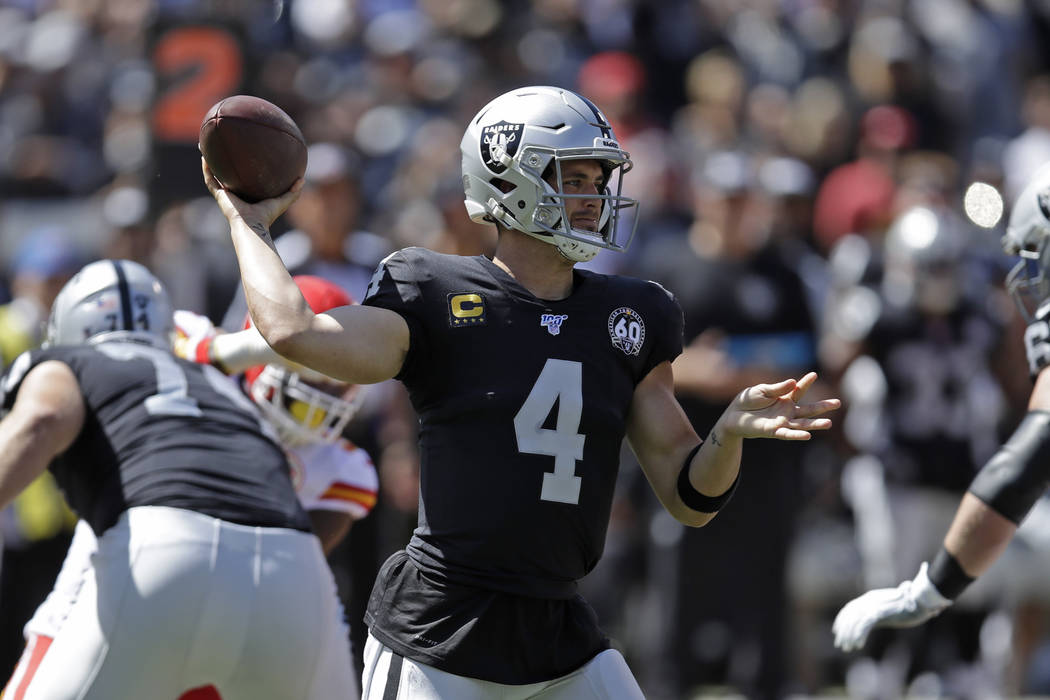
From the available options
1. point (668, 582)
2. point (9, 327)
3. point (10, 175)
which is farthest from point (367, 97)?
point (668, 582)

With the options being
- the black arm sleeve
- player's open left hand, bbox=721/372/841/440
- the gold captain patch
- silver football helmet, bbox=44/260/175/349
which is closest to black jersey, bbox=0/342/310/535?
silver football helmet, bbox=44/260/175/349

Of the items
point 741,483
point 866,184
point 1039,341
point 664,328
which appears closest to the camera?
point 664,328

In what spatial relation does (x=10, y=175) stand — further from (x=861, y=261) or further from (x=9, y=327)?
(x=861, y=261)

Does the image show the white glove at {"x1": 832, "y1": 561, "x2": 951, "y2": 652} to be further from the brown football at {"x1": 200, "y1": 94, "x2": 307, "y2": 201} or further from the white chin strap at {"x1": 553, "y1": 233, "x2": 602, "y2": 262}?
the brown football at {"x1": 200, "y1": 94, "x2": 307, "y2": 201}

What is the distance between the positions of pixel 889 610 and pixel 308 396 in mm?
1855

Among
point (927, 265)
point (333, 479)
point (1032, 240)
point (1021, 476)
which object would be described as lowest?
point (333, 479)

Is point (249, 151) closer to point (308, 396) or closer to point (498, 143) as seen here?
point (498, 143)

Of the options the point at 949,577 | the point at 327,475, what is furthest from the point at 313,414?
the point at 949,577

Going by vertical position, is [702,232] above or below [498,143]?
below

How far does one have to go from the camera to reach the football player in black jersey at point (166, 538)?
13.1 feet

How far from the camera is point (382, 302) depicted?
342 cm

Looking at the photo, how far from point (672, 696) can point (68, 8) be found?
627 cm

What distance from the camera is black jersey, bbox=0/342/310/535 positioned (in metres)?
4.23

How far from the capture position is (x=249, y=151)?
3.46 metres
